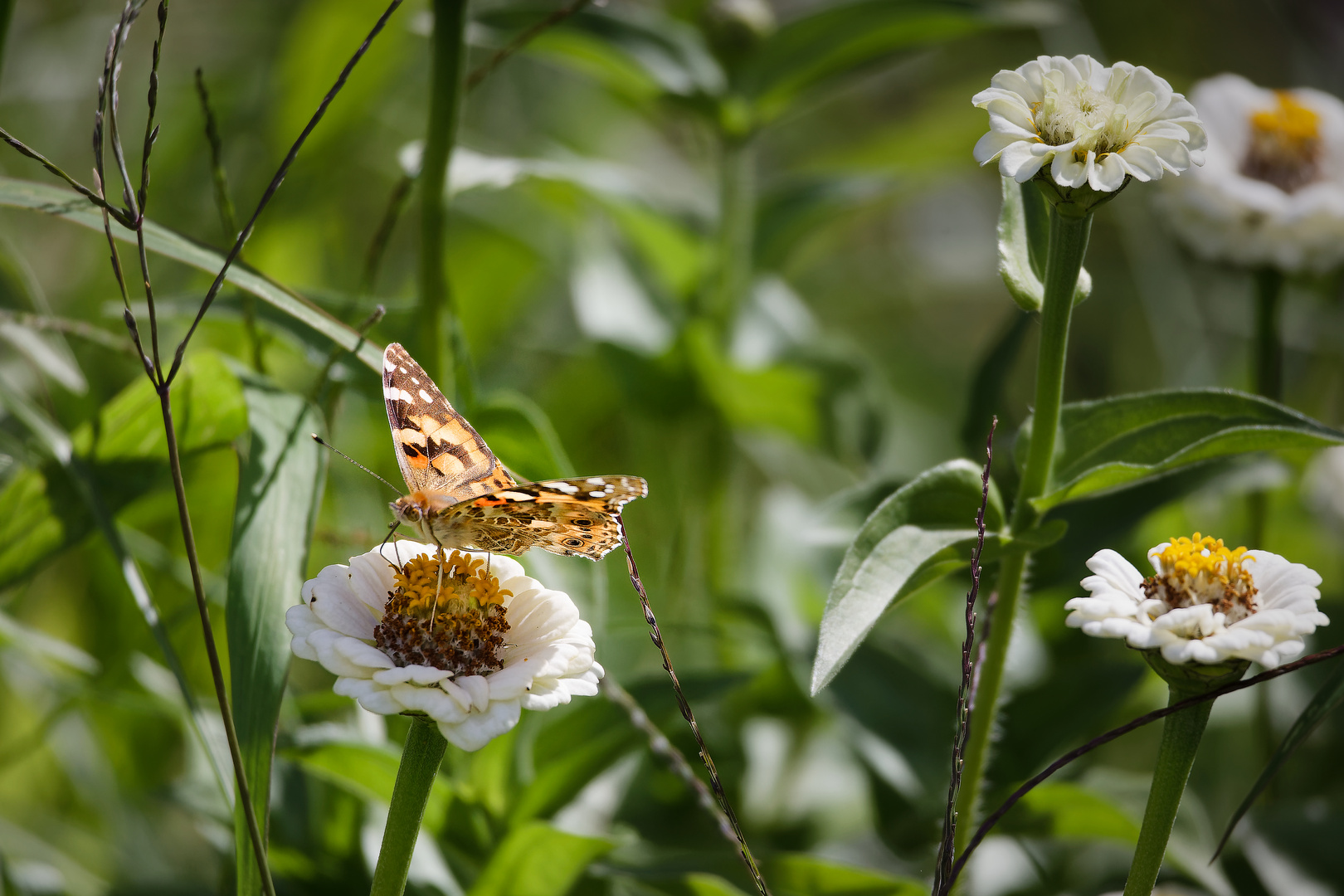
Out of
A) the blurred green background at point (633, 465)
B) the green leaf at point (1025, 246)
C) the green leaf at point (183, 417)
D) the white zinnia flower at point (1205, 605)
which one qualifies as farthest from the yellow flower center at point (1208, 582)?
the green leaf at point (183, 417)

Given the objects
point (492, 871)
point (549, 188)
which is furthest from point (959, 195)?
point (492, 871)

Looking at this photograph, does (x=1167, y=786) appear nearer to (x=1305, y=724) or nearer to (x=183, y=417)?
(x=1305, y=724)

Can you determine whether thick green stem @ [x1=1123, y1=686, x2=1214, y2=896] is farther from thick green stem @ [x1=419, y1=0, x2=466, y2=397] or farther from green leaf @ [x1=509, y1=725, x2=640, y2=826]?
thick green stem @ [x1=419, y1=0, x2=466, y2=397]

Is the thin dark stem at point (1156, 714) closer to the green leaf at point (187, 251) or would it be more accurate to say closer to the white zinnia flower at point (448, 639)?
the white zinnia flower at point (448, 639)

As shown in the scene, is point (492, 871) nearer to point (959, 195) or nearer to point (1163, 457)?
point (1163, 457)

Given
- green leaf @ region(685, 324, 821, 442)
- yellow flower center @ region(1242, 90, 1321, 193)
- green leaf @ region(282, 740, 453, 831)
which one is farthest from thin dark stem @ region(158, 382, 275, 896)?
yellow flower center @ region(1242, 90, 1321, 193)

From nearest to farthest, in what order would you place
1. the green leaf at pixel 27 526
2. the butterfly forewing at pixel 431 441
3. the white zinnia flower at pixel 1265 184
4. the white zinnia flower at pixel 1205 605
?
the white zinnia flower at pixel 1205 605 → the butterfly forewing at pixel 431 441 → the green leaf at pixel 27 526 → the white zinnia flower at pixel 1265 184
